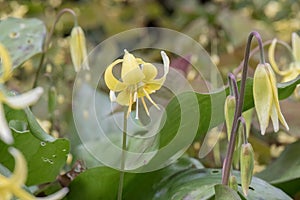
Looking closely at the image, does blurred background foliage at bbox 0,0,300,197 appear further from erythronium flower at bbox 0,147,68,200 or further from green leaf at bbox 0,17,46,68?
erythronium flower at bbox 0,147,68,200

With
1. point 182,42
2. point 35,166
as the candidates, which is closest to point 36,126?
point 35,166

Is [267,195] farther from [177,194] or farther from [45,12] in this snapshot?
[45,12]

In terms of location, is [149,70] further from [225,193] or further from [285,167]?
[285,167]

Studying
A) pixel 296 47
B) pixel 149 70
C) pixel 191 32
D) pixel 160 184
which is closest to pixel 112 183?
pixel 160 184

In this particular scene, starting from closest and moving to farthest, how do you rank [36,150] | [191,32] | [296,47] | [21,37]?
[36,150] < [296,47] < [21,37] < [191,32]

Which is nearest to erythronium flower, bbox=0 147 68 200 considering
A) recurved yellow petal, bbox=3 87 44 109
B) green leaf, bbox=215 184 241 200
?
recurved yellow petal, bbox=3 87 44 109

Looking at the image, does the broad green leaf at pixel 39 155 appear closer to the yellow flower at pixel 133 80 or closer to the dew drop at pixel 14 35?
the yellow flower at pixel 133 80
